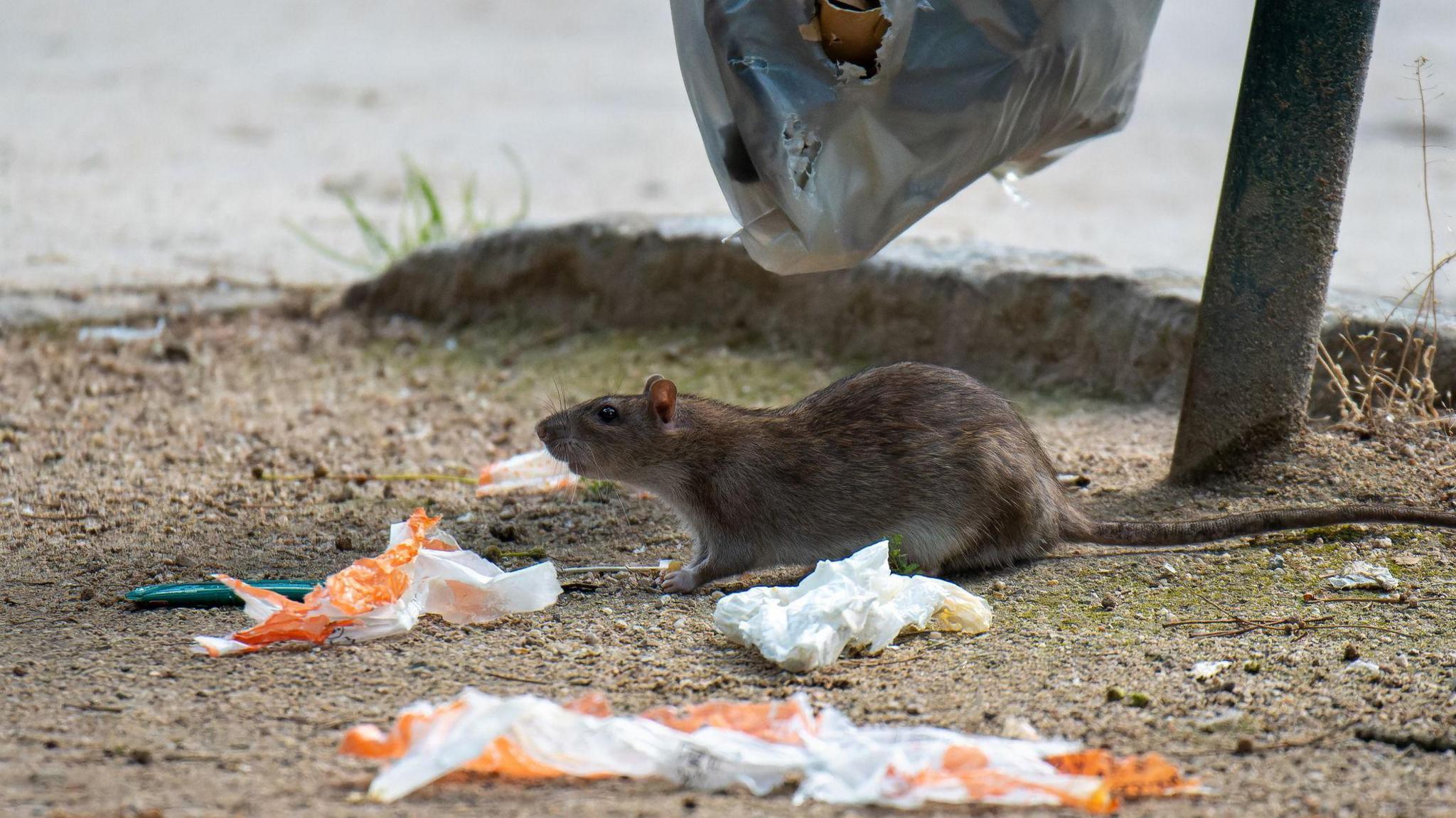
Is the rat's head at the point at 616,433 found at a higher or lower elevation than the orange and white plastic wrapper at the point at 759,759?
higher

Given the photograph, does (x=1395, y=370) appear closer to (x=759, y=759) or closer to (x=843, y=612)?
(x=843, y=612)

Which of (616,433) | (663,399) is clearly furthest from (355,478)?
(663,399)

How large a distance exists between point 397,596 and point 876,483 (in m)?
1.40

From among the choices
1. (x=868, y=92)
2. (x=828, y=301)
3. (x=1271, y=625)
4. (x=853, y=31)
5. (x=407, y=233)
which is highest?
(x=853, y=31)

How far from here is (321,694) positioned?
3.12 metres

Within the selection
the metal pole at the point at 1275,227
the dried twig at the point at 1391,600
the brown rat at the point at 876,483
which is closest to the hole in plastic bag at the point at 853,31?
the brown rat at the point at 876,483

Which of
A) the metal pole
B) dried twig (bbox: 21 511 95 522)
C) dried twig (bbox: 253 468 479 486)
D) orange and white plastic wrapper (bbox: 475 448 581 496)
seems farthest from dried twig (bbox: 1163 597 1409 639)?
dried twig (bbox: 21 511 95 522)

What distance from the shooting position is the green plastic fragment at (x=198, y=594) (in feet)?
12.3

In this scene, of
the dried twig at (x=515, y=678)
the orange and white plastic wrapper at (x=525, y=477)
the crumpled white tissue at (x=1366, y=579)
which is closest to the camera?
→ the dried twig at (x=515, y=678)

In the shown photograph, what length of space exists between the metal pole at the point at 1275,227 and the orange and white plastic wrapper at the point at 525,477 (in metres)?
2.10

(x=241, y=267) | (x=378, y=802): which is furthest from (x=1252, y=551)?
(x=241, y=267)

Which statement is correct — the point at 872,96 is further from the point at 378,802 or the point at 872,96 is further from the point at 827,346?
the point at 827,346

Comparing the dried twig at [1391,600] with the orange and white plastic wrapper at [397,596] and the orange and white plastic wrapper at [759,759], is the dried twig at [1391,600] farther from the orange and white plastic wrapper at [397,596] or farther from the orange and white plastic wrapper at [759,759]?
the orange and white plastic wrapper at [397,596]

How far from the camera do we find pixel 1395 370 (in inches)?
201
